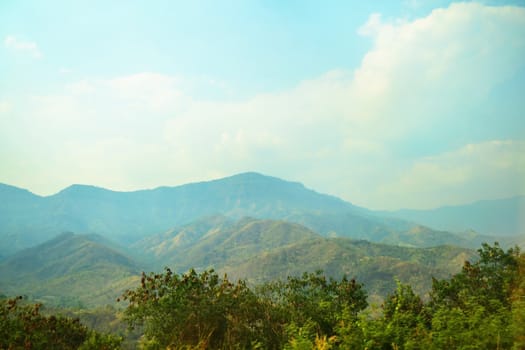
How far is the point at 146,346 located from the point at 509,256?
3182 cm

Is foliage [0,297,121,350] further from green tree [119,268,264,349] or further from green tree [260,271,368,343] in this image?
green tree [260,271,368,343]

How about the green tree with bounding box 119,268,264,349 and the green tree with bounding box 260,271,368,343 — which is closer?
the green tree with bounding box 119,268,264,349

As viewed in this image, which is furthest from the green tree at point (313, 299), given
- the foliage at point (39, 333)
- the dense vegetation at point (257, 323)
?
the foliage at point (39, 333)

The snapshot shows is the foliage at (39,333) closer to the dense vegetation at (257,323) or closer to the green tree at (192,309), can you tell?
the dense vegetation at (257,323)

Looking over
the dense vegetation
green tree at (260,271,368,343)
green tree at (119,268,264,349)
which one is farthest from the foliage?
green tree at (260,271,368,343)

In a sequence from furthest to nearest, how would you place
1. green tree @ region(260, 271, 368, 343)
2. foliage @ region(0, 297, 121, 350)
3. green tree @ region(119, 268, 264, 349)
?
1. green tree @ region(260, 271, 368, 343)
2. green tree @ region(119, 268, 264, 349)
3. foliage @ region(0, 297, 121, 350)

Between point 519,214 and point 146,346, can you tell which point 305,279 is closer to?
point 519,214

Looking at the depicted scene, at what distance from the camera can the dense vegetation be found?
8266 mm

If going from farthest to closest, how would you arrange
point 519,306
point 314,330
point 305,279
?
1. point 305,279
2. point 314,330
3. point 519,306

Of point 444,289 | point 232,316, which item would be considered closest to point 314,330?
point 232,316

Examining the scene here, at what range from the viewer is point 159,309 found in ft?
48.7

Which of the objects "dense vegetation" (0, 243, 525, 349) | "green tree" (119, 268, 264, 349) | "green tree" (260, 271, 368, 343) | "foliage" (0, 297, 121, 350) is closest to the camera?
"dense vegetation" (0, 243, 525, 349)

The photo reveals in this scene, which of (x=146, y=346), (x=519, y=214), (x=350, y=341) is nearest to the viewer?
(x=350, y=341)

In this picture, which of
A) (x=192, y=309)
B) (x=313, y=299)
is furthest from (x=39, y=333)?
(x=313, y=299)
